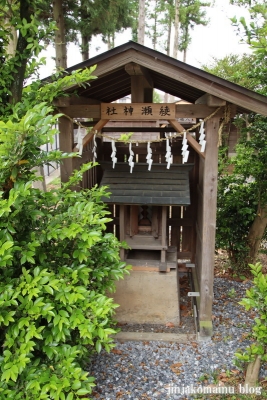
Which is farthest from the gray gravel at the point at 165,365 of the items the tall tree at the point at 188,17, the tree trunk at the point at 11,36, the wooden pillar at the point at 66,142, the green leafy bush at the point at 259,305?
the tall tree at the point at 188,17

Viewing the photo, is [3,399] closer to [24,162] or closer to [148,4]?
[24,162]

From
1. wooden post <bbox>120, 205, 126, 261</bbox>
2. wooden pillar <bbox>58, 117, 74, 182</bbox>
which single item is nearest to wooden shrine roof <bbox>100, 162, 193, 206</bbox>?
wooden post <bbox>120, 205, 126, 261</bbox>

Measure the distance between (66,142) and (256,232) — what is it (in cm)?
402

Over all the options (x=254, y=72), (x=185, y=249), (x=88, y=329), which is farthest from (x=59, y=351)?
(x=254, y=72)

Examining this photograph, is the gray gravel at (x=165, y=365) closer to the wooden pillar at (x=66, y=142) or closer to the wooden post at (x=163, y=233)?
the wooden post at (x=163, y=233)

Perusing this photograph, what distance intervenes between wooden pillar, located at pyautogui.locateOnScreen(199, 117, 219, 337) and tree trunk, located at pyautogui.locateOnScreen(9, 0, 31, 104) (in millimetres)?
2165

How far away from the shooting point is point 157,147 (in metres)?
5.42

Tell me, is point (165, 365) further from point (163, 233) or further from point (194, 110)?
point (194, 110)

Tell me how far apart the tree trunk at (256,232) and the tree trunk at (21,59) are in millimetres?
4638

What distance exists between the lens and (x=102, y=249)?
9.94 ft

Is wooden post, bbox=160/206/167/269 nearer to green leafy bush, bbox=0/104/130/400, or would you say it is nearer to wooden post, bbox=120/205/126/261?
wooden post, bbox=120/205/126/261

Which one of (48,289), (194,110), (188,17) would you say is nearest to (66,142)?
(194,110)

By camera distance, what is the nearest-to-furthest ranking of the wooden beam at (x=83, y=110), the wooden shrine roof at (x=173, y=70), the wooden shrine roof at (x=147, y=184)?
1. the wooden shrine roof at (x=173, y=70)
2. the wooden beam at (x=83, y=110)
3. the wooden shrine roof at (x=147, y=184)

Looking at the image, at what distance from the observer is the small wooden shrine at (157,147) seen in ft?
12.1
